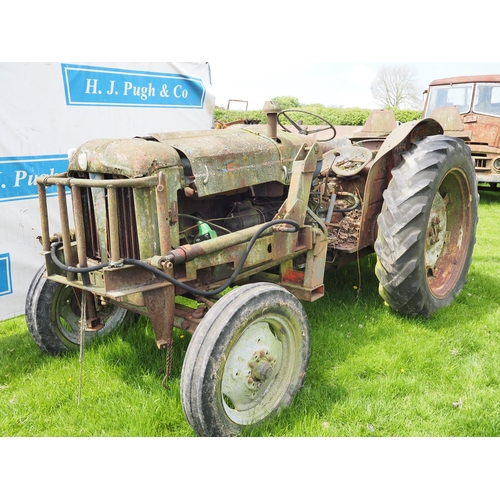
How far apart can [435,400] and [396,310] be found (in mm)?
1074

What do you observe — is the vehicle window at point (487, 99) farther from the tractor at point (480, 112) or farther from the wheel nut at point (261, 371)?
the wheel nut at point (261, 371)

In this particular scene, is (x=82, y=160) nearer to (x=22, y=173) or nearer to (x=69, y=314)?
(x=69, y=314)

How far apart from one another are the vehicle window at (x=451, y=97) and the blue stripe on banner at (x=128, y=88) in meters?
7.07

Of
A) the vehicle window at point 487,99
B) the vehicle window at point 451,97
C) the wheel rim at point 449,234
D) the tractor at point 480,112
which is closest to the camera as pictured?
the wheel rim at point 449,234

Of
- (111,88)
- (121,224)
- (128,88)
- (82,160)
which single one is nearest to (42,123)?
(111,88)

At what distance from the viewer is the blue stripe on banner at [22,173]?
458cm

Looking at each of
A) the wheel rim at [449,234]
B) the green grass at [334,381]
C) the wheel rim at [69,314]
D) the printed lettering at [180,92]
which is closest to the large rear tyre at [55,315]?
the wheel rim at [69,314]

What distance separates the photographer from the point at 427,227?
3.84 metres

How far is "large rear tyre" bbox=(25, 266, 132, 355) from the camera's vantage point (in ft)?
11.5

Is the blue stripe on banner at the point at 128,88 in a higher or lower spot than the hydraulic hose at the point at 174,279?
higher

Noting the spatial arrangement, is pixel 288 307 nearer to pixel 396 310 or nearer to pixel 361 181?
pixel 396 310

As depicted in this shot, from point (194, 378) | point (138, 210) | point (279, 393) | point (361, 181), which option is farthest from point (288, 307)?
point (361, 181)

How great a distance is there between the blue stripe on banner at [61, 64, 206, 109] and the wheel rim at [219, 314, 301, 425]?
3555 mm

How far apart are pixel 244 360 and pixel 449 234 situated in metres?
2.72
